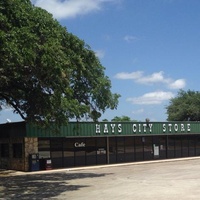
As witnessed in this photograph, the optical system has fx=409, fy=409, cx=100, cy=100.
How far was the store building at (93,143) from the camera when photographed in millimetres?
31031

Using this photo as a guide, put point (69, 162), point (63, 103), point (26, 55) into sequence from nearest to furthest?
point (26, 55) < point (63, 103) < point (69, 162)

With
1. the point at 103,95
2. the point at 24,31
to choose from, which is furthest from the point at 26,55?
the point at 103,95

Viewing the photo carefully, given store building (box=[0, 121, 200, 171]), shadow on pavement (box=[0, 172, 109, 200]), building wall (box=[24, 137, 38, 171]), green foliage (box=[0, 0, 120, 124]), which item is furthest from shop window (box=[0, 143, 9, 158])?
shadow on pavement (box=[0, 172, 109, 200])

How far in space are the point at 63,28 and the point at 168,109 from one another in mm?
58640

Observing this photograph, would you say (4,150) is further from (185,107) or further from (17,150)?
(185,107)

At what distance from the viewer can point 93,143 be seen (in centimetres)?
3512

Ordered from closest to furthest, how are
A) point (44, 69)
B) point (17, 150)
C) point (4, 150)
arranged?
point (44, 69)
point (17, 150)
point (4, 150)

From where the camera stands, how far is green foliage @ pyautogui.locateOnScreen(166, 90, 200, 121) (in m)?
70.6

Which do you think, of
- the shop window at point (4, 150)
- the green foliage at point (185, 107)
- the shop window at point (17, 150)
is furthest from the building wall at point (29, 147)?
the green foliage at point (185, 107)

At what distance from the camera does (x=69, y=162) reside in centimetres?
3319

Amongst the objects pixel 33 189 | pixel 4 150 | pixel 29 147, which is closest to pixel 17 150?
pixel 29 147

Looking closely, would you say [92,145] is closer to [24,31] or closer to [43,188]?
[43,188]

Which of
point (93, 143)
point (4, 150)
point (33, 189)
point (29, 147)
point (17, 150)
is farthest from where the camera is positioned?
point (93, 143)

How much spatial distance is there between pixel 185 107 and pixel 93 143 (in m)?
39.9
